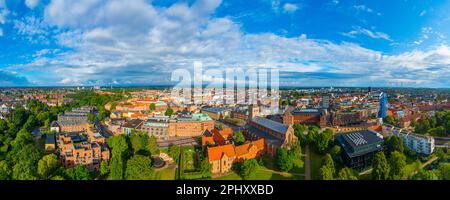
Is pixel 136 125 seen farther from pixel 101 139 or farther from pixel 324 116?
pixel 324 116

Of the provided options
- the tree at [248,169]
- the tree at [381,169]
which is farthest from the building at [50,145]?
the tree at [381,169]

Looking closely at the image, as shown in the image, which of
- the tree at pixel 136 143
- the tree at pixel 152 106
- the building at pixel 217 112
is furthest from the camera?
the tree at pixel 152 106

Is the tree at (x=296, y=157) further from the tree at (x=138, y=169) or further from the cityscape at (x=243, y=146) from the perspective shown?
the tree at (x=138, y=169)

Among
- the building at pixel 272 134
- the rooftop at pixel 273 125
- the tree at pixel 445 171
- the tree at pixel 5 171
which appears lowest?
the tree at pixel 5 171

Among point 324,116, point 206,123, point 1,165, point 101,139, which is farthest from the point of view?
point 324,116

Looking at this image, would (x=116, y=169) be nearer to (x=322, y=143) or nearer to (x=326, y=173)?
(x=326, y=173)

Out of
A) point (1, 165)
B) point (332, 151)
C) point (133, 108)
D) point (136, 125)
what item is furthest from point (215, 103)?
point (1, 165)
